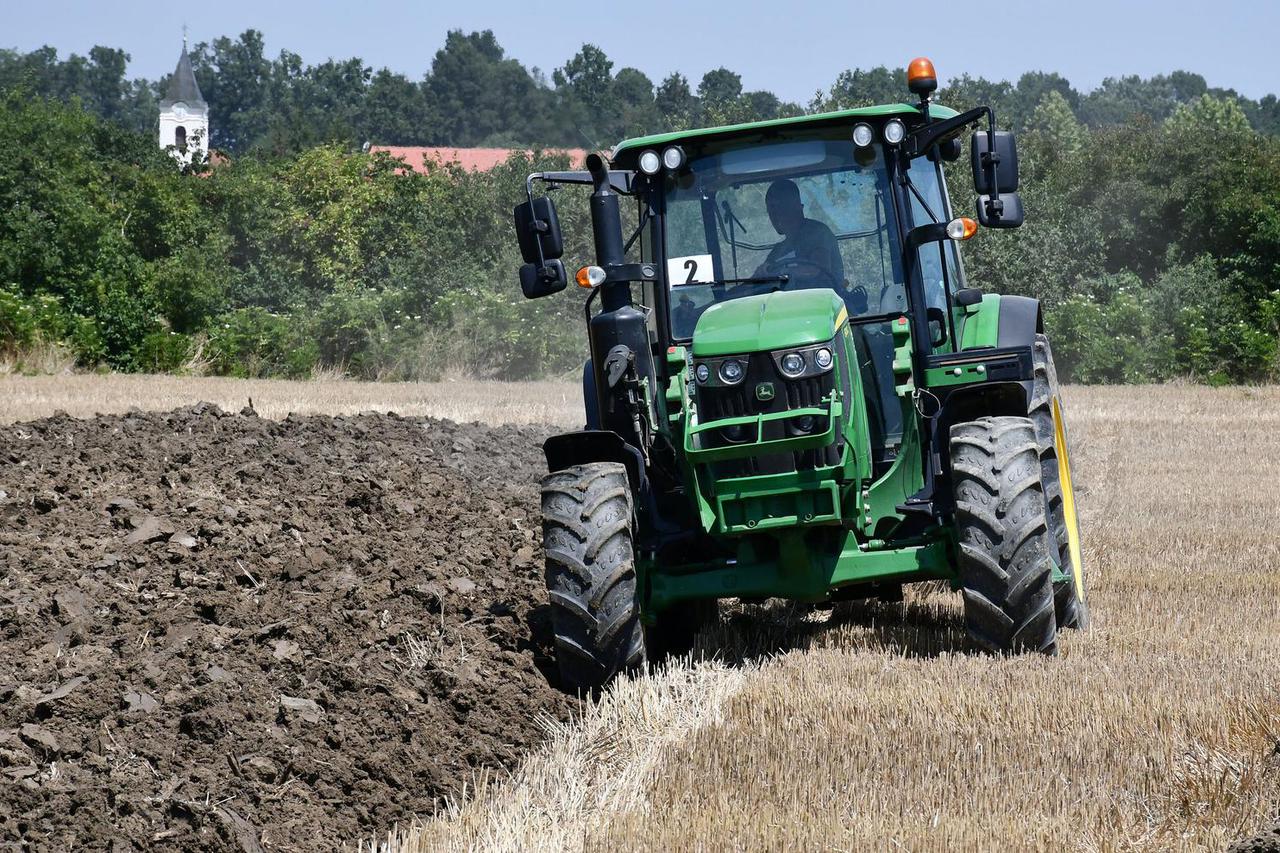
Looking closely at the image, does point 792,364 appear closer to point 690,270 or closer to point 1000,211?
point 690,270

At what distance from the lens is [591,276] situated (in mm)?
6570

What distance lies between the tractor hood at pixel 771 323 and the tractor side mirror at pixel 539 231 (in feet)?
2.42

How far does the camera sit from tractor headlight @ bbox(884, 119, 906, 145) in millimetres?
6941

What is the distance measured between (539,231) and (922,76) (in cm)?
189

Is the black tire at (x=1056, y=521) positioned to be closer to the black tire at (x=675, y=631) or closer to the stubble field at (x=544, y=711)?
the stubble field at (x=544, y=711)

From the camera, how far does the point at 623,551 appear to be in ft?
20.4

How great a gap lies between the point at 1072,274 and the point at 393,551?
97.9ft

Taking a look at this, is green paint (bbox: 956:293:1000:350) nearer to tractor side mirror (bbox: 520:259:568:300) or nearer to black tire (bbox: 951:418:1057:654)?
black tire (bbox: 951:418:1057:654)

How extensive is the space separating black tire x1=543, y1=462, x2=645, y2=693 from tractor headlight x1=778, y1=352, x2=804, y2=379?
82cm

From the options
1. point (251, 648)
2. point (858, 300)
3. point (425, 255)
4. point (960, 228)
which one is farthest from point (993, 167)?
point (425, 255)

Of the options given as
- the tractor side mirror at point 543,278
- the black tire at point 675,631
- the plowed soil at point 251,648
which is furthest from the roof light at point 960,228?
the plowed soil at point 251,648

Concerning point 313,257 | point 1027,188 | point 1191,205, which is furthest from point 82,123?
point 1191,205

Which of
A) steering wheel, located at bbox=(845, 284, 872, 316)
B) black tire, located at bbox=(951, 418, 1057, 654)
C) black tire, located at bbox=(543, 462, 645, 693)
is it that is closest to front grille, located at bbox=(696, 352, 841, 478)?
black tire, located at bbox=(543, 462, 645, 693)

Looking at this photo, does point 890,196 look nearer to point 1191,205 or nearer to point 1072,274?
point 1072,274
